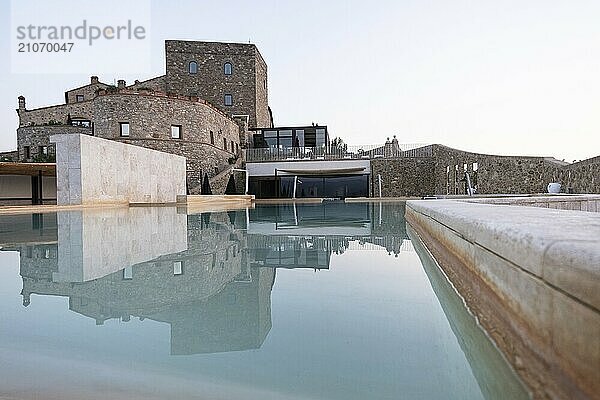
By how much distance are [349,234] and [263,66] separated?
35.0 metres

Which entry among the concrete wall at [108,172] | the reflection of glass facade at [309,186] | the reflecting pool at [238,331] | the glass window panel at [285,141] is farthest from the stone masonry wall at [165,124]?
the reflecting pool at [238,331]

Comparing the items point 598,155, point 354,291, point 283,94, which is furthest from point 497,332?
point 283,94

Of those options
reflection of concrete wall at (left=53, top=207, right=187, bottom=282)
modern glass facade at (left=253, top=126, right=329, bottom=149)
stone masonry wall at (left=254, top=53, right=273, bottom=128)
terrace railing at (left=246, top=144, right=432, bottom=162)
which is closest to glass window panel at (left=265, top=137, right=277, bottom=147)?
modern glass facade at (left=253, top=126, right=329, bottom=149)

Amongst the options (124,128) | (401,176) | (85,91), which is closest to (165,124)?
(124,128)

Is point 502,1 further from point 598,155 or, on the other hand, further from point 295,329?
point 295,329

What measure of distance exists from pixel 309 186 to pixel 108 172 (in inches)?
754

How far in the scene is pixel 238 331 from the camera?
82.1 inches

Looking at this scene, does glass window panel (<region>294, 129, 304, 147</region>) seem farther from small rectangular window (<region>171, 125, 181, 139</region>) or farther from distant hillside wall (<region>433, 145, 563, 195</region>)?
distant hillside wall (<region>433, 145, 563, 195</region>)

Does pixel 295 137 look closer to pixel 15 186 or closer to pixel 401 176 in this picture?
pixel 401 176

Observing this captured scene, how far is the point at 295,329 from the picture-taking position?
2.12 metres

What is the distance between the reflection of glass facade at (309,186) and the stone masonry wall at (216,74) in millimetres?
6170

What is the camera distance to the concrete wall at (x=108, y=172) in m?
13.0

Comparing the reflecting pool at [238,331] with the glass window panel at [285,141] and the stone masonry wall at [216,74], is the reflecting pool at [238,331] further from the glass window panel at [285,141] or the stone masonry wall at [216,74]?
the stone masonry wall at [216,74]

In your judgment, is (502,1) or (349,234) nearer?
(349,234)
